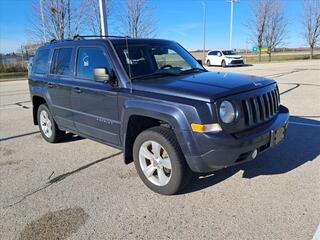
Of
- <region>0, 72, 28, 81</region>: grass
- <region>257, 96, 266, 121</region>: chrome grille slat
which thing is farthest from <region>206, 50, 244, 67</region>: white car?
<region>257, 96, 266, 121</region>: chrome grille slat

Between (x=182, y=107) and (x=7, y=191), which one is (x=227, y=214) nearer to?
(x=182, y=107)

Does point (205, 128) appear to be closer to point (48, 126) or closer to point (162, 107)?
point (162, 107)

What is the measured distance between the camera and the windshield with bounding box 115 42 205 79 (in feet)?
14.1

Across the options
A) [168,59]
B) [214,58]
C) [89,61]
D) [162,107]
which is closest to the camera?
[162,107]

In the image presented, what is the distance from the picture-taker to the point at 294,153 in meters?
5.01

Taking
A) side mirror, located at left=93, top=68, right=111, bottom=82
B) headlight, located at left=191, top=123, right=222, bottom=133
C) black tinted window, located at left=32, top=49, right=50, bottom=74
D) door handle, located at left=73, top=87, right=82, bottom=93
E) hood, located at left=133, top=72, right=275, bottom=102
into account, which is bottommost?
headlight, located at left=191, top=123, right=222, bottom=133

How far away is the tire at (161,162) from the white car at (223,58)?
1169 inches

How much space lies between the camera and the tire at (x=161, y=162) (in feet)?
11.9

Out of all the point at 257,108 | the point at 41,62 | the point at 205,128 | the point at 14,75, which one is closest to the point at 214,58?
the point at 14,75

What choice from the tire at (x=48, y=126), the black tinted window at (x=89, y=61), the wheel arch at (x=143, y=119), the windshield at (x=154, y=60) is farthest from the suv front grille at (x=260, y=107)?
the tire at (x=48, y=126)

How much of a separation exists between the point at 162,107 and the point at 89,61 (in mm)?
1740

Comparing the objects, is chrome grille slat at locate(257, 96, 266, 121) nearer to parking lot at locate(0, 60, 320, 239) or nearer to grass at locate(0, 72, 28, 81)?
parking lot at locate(0, 60, 320, 239)

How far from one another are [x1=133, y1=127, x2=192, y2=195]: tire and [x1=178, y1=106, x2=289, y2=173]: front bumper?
16cm

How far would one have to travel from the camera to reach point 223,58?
32844mm
